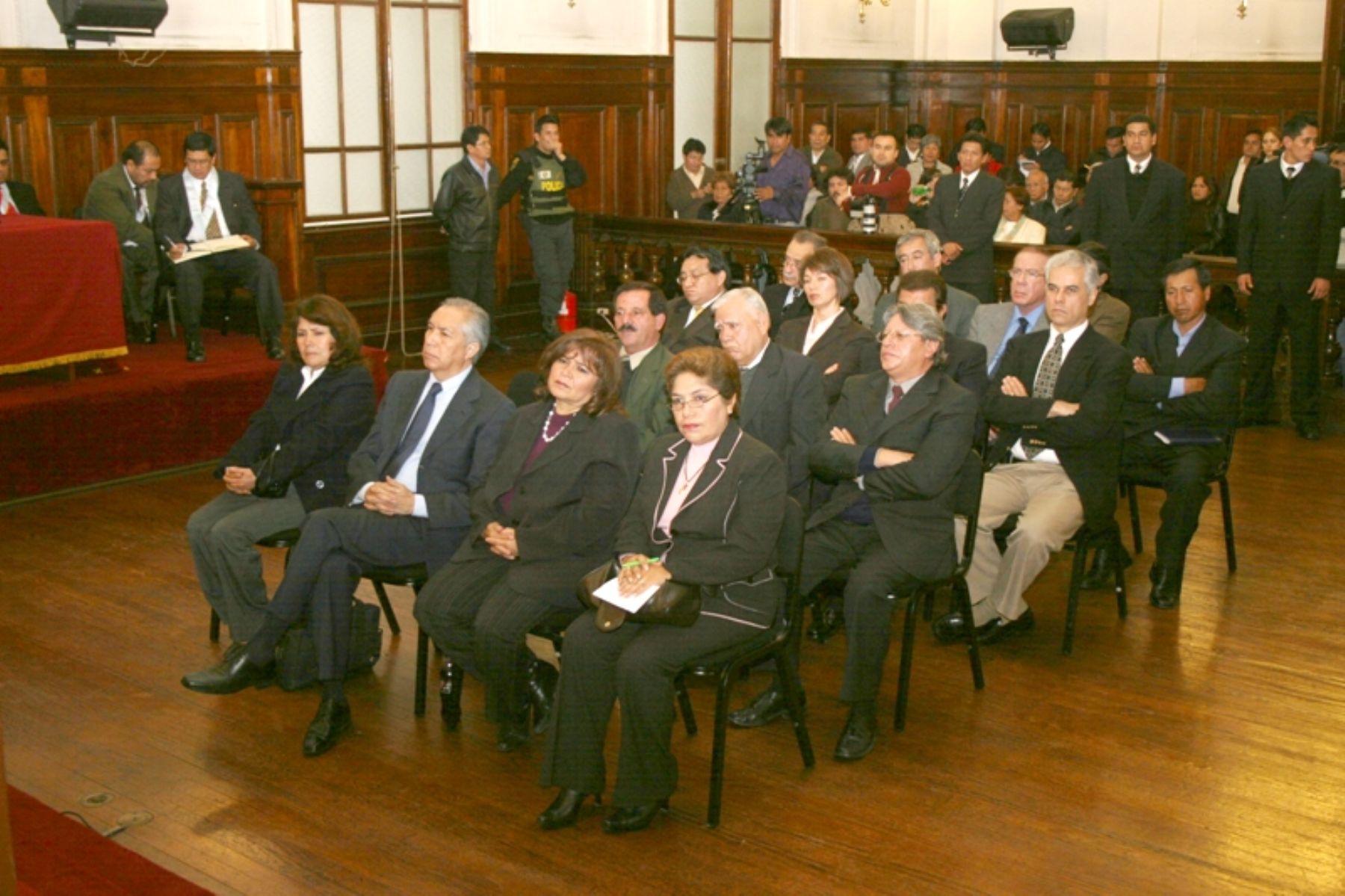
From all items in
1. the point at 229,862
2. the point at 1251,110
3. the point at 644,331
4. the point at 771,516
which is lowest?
the point at 229,862

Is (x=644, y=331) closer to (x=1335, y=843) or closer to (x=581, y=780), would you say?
(x=581, y=780)

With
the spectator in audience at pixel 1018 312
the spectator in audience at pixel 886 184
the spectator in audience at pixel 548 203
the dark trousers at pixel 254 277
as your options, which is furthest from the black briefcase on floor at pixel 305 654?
the spectator in audience at pixel 886 184

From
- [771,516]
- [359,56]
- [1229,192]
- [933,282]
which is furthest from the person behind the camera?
[1229,192]

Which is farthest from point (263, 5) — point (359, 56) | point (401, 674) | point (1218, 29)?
point (1218, 29)

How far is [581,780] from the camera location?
367 cm

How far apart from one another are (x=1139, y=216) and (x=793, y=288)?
7.48ft

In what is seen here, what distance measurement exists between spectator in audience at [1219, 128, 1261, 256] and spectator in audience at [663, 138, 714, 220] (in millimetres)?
3723

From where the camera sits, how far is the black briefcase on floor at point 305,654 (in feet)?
14.6

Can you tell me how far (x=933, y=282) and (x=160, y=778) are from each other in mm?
3041

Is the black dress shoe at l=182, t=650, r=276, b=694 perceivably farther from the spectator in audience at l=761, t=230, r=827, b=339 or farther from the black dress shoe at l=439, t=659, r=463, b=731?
the spectator in audience at l=761, t=230, r=827, b=339

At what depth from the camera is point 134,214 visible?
307 inches

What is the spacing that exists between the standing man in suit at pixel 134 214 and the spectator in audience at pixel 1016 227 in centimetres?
488

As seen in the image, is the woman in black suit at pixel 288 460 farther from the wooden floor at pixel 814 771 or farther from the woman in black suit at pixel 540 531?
the woman in black suit at pixel 540 531

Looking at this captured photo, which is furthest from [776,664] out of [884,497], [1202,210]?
[1202,210]
